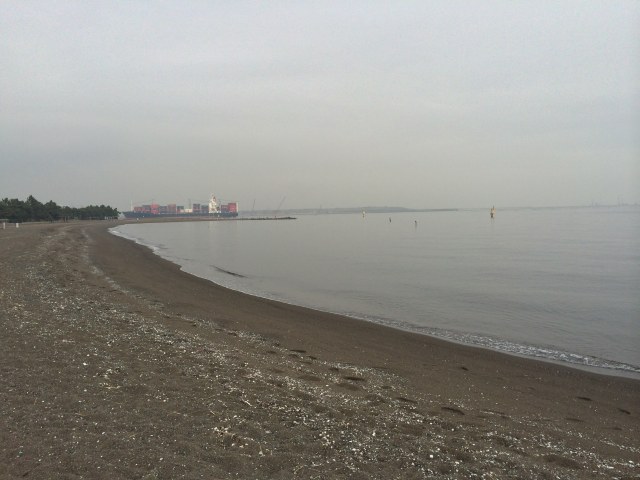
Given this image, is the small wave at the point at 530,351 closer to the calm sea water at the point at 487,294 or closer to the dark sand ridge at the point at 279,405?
the calm sea water at the point at 487,294

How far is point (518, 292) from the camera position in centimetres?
2091

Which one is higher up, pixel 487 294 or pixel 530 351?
pixel 487 294

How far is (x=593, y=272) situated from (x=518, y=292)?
10001 mm

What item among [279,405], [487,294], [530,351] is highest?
[279,405]

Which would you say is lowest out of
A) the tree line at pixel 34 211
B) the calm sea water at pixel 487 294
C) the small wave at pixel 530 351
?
the small wave at pixel 530 351

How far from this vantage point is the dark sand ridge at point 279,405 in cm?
480

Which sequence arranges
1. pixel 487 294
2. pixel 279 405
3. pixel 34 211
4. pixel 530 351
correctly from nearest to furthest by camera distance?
pixel 279 405 < pixel 530 351 < pixel 487 294 < pixel 34 211

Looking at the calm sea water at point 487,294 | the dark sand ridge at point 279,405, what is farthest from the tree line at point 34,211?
the dark sand ridge at point 279,405

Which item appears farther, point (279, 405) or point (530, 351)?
point (530, 351)

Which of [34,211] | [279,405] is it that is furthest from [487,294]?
[34,211]

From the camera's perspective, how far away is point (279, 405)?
6.41m

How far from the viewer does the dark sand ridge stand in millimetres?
4805

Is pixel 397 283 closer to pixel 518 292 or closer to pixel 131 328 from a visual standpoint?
pixel 518 292

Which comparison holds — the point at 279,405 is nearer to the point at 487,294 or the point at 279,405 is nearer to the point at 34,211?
the point at 487,294
